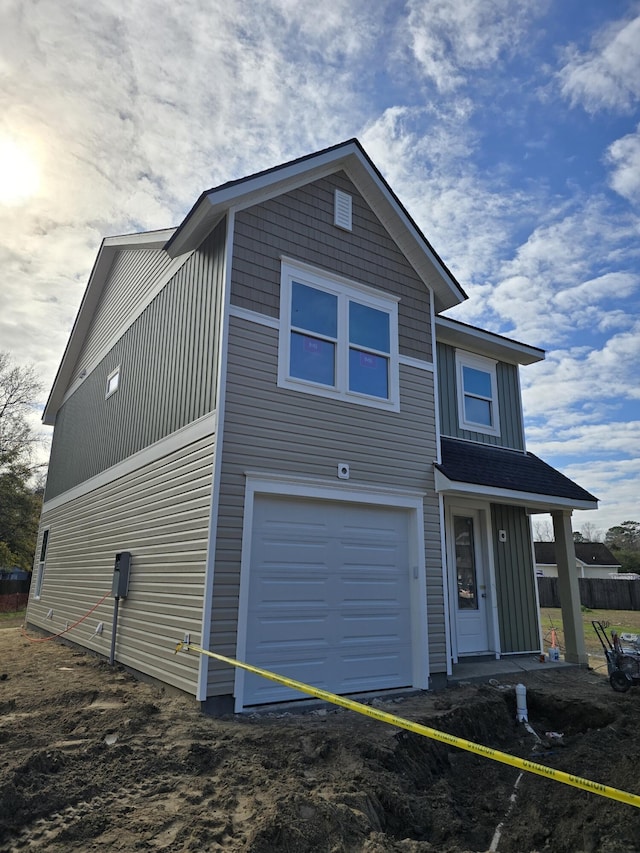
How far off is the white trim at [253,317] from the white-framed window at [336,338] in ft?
0.40

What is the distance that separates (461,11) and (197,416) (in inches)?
264

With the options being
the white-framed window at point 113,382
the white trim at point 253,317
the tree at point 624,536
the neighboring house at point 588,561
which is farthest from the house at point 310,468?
the tree at point 624,536

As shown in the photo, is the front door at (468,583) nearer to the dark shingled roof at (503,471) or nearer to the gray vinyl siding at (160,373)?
the dark shingled roof at (503,471)

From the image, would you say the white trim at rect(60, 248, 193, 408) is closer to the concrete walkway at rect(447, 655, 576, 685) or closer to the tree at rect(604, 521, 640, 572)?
the concrete walkway at rect(447, 655, 576, 685)

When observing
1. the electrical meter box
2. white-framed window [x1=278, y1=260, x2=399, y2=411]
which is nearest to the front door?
→ white-framed window [x1=278, y1=260, x2=399, y2=411]

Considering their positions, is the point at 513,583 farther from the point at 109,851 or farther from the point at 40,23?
the point at 40,23

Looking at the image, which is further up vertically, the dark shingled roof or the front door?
the dark shingled roof

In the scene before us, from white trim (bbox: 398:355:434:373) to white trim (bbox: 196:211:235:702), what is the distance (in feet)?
9.52

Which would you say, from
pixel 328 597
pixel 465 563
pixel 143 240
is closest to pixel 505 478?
pixel 465 563

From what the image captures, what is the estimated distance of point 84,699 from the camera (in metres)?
6.24

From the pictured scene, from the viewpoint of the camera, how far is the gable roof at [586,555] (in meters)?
42.4

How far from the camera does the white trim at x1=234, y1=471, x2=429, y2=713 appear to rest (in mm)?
6047

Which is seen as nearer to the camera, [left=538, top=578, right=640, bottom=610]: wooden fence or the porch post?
the porch post

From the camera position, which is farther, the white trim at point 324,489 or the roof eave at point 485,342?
the roof eave at point 485,342
